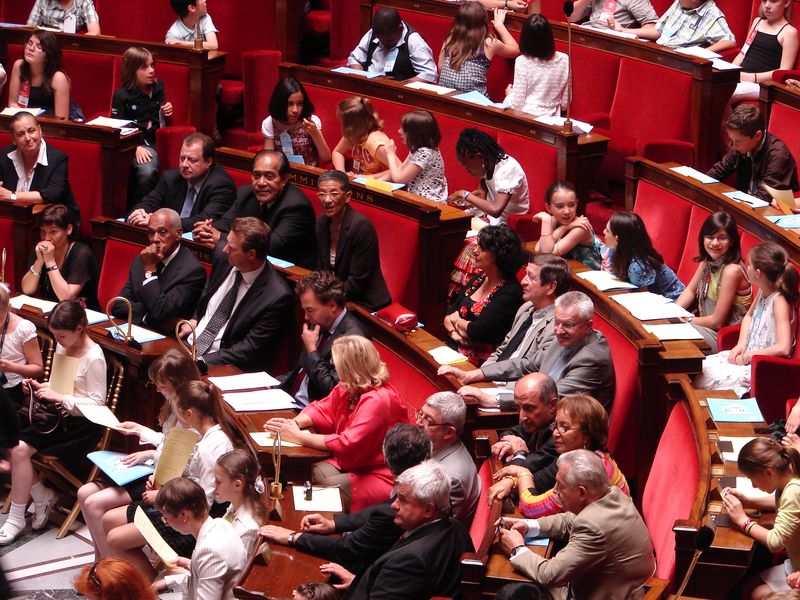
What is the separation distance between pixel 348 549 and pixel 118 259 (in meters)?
1.91

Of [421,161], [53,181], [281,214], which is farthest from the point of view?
[53,181]

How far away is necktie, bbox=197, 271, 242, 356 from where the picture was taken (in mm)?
3412

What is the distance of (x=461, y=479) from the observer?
246cm

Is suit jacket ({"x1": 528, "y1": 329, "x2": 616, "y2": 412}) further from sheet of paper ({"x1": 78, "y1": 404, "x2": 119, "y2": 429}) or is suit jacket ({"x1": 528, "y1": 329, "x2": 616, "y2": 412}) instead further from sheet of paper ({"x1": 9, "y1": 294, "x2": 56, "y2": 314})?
sheet of paper ({"x1": 9, "y1": 294, "x2": 56, "y2": 314})

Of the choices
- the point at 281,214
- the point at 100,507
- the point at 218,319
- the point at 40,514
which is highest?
the point at 281,214

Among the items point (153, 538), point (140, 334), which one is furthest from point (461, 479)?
point (140, 334)

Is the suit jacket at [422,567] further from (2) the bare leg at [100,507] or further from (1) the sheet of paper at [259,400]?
(2) the bare leg at [100,507]

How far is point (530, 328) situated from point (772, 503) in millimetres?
955

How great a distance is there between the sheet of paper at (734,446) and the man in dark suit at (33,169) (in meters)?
2.50

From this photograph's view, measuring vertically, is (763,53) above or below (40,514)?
above

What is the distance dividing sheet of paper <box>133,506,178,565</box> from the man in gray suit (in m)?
0.71

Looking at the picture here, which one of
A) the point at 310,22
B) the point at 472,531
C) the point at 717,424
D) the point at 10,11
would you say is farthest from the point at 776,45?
the point at 10,11

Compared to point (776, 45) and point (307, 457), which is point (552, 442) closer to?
point (307, 457)

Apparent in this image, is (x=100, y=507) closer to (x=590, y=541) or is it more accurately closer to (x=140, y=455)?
(x=140, y=455)
